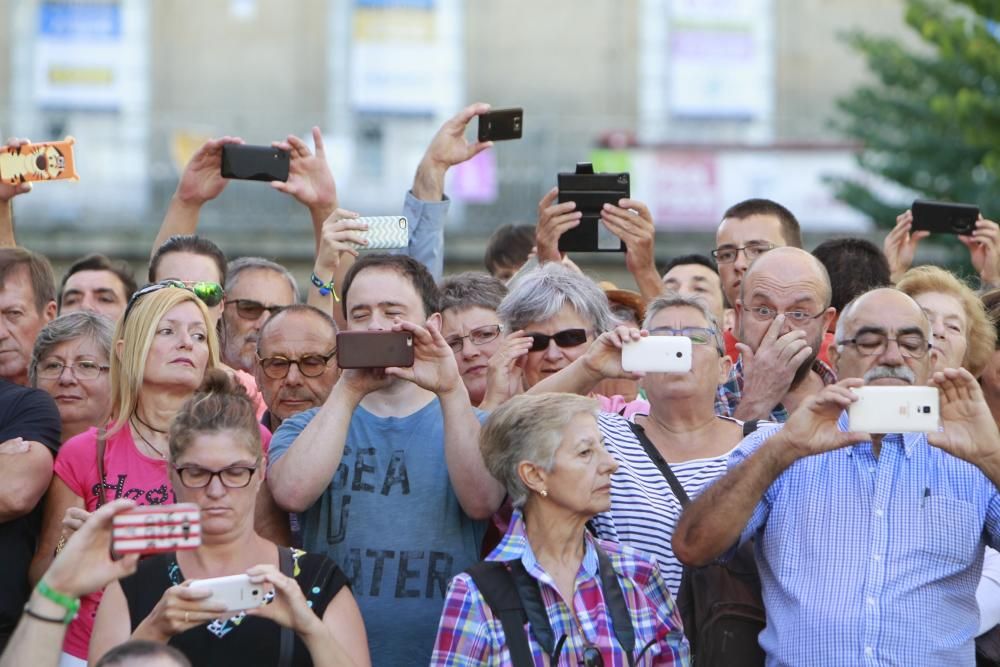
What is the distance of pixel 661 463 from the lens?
19.2 ft

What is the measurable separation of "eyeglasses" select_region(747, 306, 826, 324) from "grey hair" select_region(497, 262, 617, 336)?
529mm

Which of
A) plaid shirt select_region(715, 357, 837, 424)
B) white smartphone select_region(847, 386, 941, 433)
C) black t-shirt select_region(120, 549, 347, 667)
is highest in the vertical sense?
white smartphone select_region(847, 386, 941, 433)

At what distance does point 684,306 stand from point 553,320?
0.54 metres

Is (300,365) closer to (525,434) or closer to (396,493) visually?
(396,493)

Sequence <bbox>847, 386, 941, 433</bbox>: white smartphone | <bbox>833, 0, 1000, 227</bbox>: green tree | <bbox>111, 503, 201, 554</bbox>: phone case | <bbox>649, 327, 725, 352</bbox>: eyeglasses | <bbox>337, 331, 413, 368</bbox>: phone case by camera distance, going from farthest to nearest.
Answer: <bbox>833, 0, 1000, 227</bbox>: green tree < <bbox>649, 327, 725, 352</bbox>: eyeglasses < <bbox>337, 331, 413, 368</bbox>: phone case < <bbox>847, 386, 941, 433</bbox>: white smartphone < <bbox>111, 503, 201, 554</bbox>: phone case

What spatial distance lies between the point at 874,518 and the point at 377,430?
5.38 feet

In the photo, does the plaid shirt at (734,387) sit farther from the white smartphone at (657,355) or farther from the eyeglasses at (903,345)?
the eyeglasses at (903,345)

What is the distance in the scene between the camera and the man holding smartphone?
18.4ft

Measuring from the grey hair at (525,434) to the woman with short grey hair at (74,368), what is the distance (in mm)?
1785

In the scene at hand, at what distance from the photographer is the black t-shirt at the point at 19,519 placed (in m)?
5.80

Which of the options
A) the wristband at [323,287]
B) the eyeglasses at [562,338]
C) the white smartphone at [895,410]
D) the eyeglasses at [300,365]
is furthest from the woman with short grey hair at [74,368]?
the white smartphone at [895,410]

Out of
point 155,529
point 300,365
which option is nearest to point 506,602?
point 155,529

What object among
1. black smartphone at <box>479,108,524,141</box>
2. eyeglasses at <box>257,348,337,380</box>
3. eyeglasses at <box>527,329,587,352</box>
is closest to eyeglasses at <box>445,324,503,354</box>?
eyeglasses at <box>527,329,587,352</box>

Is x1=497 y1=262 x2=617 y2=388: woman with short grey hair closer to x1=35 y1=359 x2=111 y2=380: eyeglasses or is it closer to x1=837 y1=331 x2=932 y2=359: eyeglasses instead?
x1=837 y1=331 x2=932 y2=359: eyeglasses
